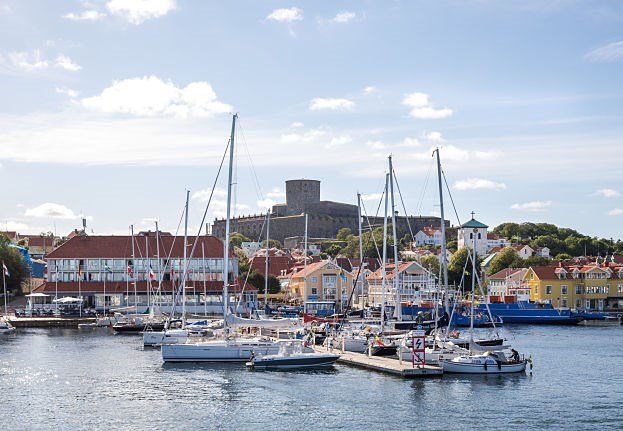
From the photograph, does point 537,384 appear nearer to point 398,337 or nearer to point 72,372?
point 398,337

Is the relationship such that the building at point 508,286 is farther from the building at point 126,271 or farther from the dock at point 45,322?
the dock at point 45,322

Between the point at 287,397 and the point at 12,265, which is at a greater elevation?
the point at 12,265

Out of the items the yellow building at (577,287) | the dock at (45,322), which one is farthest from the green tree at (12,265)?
the yellow building at (577,287)

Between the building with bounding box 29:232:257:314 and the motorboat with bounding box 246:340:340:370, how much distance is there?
43.1 meters

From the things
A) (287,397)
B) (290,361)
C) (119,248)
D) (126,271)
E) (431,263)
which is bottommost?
(287,397)

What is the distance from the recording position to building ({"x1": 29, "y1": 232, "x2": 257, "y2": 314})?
316 feet

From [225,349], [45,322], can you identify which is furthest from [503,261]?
[225,349]

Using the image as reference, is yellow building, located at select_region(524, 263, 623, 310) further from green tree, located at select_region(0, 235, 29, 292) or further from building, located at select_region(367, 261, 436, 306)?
green tree, located at select_region(0, 235, 29, 292)

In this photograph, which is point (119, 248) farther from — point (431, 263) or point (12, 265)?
point (431, 263)

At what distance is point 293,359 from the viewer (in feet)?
162

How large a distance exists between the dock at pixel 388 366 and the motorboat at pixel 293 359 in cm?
152

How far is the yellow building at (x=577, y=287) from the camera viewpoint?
109 metres

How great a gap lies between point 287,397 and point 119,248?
64.0 m

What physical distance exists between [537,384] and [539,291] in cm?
6449
